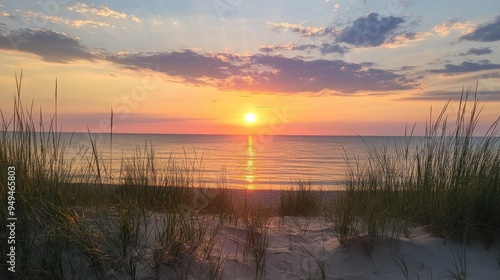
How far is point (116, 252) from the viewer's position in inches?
115

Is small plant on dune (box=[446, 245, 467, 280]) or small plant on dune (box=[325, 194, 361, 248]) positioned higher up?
small plant on dune (box=[325, 194, 361, 248])

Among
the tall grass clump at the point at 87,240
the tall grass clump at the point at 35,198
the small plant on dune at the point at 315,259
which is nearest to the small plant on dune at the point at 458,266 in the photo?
the small plant on dune at the point at 315,259

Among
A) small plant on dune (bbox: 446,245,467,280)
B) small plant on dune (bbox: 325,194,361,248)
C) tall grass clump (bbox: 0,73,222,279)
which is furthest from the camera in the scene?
small plant on dune (bbox: 325,194,361,248)

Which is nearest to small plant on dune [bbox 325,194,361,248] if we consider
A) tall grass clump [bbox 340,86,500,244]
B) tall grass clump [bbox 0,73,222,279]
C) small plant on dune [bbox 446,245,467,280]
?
tall grass clump [bbox 340,86,500,244]

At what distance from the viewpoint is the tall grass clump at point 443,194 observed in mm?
3709

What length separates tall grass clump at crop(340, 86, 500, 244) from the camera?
371 cm

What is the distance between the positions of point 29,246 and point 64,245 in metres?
0.26

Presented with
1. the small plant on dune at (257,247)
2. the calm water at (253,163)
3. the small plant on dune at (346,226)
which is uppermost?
the small plant on dune at (346,226)

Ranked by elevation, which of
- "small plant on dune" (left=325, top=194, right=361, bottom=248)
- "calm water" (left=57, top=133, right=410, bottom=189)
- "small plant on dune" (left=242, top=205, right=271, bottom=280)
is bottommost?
"calm water" (left=57, top=133, right=410, bottom=189)

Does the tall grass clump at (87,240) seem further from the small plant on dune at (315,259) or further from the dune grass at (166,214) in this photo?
the small plant on dune at (315,259)

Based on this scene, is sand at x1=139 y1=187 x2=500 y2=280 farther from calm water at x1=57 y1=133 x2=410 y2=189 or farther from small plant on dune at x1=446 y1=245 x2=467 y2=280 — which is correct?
calm water at x1=57 y1=133 x2=410 y2=189

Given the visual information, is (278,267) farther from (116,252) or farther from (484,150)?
(484,150)

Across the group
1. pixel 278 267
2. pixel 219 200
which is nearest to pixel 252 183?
pixel 219 200

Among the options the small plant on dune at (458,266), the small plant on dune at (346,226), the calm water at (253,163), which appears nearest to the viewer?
the small plant on dune at (458,266)
